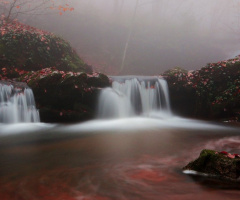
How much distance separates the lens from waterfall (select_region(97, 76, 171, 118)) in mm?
9766

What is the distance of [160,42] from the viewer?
28.1m

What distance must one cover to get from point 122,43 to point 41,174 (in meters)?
23.7

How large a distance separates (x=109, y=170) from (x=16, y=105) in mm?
5965

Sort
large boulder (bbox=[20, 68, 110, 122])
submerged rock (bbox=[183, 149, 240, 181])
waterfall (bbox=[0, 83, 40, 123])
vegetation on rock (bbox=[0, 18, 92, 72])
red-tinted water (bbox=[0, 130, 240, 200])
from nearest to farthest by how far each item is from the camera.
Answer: red-tinted water (bbox=[0, 130, 240, 200]) < submerged rock (bbox=[183, 149, 240, 181]) < waterfall (bbox=[0, 83, 40, 123]) < large boulder (bbox=[20, 68, 110, 122]) < vegetation on rock (bbox=[0, 18, 92, 72])

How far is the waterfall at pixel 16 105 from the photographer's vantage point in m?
8.00

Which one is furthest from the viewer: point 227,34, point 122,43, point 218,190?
point 227,34

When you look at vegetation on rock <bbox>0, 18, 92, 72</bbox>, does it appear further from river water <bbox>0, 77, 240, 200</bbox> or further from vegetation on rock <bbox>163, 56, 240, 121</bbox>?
vegetation on rock <bbox>163, 56, 240, 121</bbox>

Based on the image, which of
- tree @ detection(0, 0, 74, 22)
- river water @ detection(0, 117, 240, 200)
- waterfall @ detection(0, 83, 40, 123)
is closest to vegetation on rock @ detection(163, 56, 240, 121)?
river water @ detection(0, 117, 240, 200)

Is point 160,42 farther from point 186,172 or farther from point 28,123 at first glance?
point 186,172

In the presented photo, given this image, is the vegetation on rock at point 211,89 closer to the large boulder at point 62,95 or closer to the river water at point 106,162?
the river water at point 106,162

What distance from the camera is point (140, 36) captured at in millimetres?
28109

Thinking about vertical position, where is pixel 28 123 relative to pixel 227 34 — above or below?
below

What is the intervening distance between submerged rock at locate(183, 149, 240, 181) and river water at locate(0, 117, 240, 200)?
0.51 ft

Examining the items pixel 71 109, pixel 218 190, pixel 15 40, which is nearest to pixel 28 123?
pixel 71 109
